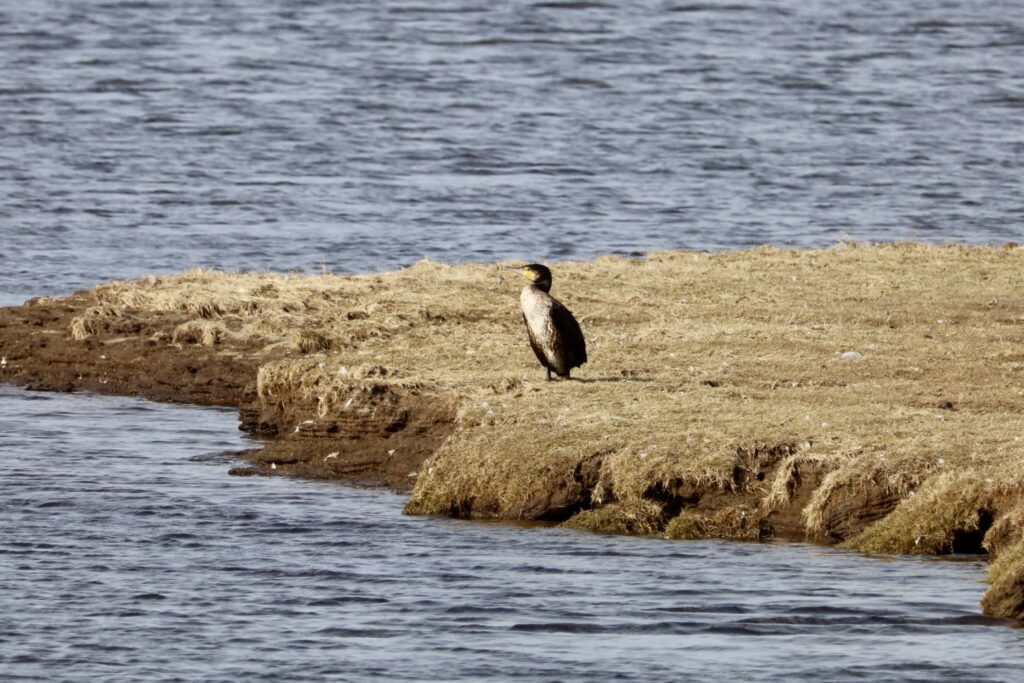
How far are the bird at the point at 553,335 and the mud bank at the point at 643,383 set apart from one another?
251mm

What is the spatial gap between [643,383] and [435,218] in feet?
53.6

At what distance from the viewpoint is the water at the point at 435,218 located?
12.3m

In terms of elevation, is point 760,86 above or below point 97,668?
above

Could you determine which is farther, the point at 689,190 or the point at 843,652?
the point at 689,190

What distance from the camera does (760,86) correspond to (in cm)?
4912

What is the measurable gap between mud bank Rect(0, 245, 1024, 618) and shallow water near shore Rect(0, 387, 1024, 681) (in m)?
0.36

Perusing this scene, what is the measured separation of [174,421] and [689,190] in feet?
61.0

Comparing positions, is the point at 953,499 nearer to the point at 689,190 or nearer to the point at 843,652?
the point at 843,652

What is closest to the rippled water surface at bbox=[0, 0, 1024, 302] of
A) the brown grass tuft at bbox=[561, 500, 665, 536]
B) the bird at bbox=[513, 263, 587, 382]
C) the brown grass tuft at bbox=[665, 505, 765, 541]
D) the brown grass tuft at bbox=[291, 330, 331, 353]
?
the brown grass tuft at bbox=[291, 330, 331, 353]

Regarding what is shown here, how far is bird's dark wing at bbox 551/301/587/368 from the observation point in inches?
653

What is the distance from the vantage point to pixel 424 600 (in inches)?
511

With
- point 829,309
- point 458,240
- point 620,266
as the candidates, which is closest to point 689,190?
point 458,240

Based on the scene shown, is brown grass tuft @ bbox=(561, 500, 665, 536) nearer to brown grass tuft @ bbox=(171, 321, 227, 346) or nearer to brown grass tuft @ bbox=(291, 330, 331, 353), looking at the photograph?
brown grass tuft @ bbox=(291, 330, 331, 353)

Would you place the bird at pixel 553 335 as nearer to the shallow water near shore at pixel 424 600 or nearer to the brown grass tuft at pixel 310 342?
the shallow water near shore at pixel 424 600
